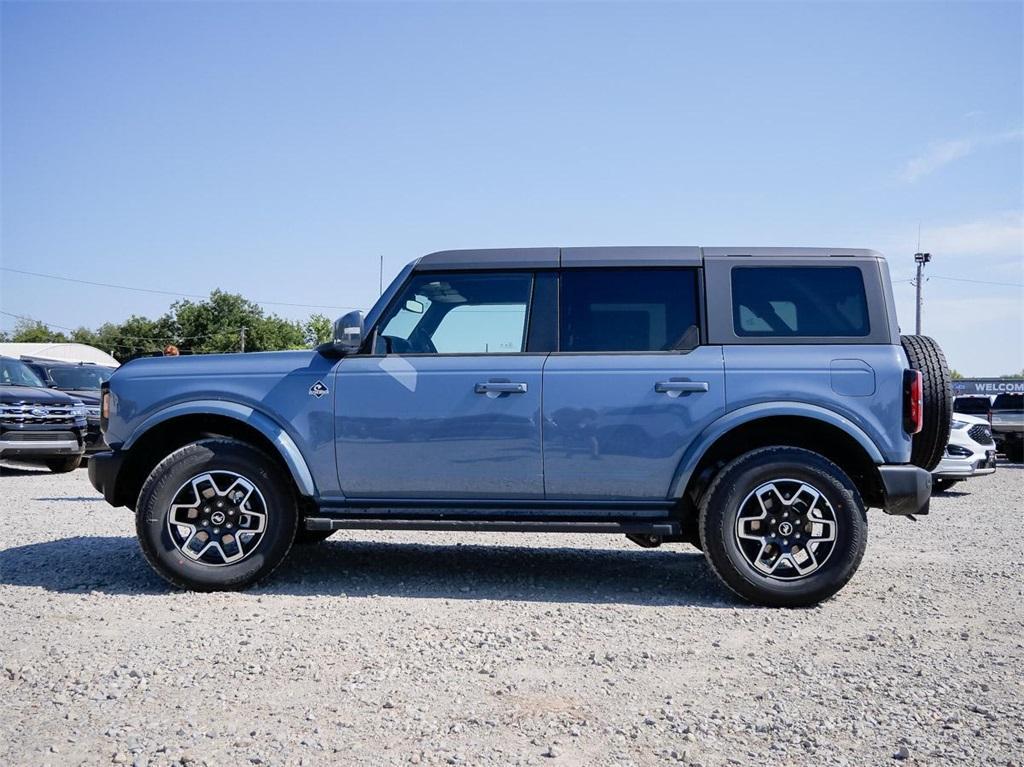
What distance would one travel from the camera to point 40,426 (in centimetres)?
1323

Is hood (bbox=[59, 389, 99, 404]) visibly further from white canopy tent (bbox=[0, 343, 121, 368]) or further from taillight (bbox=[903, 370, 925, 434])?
white canopy tent (bbox=[0, 343, 121, 368])

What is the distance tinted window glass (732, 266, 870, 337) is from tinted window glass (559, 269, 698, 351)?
29 cm

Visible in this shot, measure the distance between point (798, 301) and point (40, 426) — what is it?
11.8 metres

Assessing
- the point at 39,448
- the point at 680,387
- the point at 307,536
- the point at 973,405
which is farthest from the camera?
the point at 973,405

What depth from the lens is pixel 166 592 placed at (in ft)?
17.2

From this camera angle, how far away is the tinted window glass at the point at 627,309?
208 inches

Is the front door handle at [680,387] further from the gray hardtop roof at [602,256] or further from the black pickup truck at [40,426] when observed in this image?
the black pickup truck at [40,426]

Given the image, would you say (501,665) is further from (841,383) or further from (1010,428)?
(1010,428)

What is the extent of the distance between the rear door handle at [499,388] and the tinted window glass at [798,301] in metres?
1.31

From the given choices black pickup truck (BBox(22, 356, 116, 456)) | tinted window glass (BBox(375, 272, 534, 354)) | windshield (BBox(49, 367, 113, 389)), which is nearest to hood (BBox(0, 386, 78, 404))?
black pickup truck (BBox(22, 356, 116, 456))

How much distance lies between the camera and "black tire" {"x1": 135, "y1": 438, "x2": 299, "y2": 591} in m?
5.17

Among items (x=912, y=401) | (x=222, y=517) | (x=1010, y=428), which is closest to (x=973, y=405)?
(x=1010, y=428)

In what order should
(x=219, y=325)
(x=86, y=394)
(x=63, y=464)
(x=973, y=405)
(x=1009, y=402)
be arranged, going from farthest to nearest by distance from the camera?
(x=219, y=325) < (x=973, y=405) < (x=1009, y=402) < (x=86, y=394) < (x=63, y=464)

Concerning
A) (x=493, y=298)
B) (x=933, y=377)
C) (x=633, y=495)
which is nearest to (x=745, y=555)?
(x=633, y=495)
